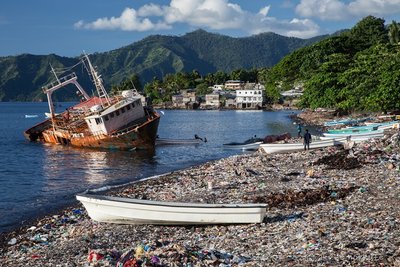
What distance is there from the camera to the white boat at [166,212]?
13.0 meters

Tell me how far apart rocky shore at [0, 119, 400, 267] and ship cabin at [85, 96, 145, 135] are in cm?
1967

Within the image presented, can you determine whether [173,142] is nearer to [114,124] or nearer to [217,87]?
[114,124]

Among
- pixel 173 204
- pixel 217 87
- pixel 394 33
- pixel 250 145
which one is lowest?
pixel 250 145

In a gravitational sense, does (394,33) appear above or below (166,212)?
above

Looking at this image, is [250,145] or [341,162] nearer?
[341,162]

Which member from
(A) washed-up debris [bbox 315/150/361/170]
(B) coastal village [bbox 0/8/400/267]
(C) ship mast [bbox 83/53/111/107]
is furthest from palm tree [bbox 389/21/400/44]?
(A) washed-up debris [bbox 315/150/361/170]

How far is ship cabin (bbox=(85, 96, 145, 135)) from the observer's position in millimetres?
40781

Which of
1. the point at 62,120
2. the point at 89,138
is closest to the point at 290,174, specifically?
the point at 89,138

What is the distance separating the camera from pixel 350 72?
52.1 meters

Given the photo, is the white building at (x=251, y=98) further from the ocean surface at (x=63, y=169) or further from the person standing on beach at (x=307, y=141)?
the person standing on beach at (x=307, y=141)

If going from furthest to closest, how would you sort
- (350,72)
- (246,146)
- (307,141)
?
1. (350,72)
2. (246,146)
3. (307,141)

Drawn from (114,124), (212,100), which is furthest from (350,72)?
(212,100)

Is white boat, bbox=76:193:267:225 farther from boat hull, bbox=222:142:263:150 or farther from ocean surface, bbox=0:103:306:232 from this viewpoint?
boat hull, bbox=222:142:263:150

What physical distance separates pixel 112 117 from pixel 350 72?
2817 centimetres
